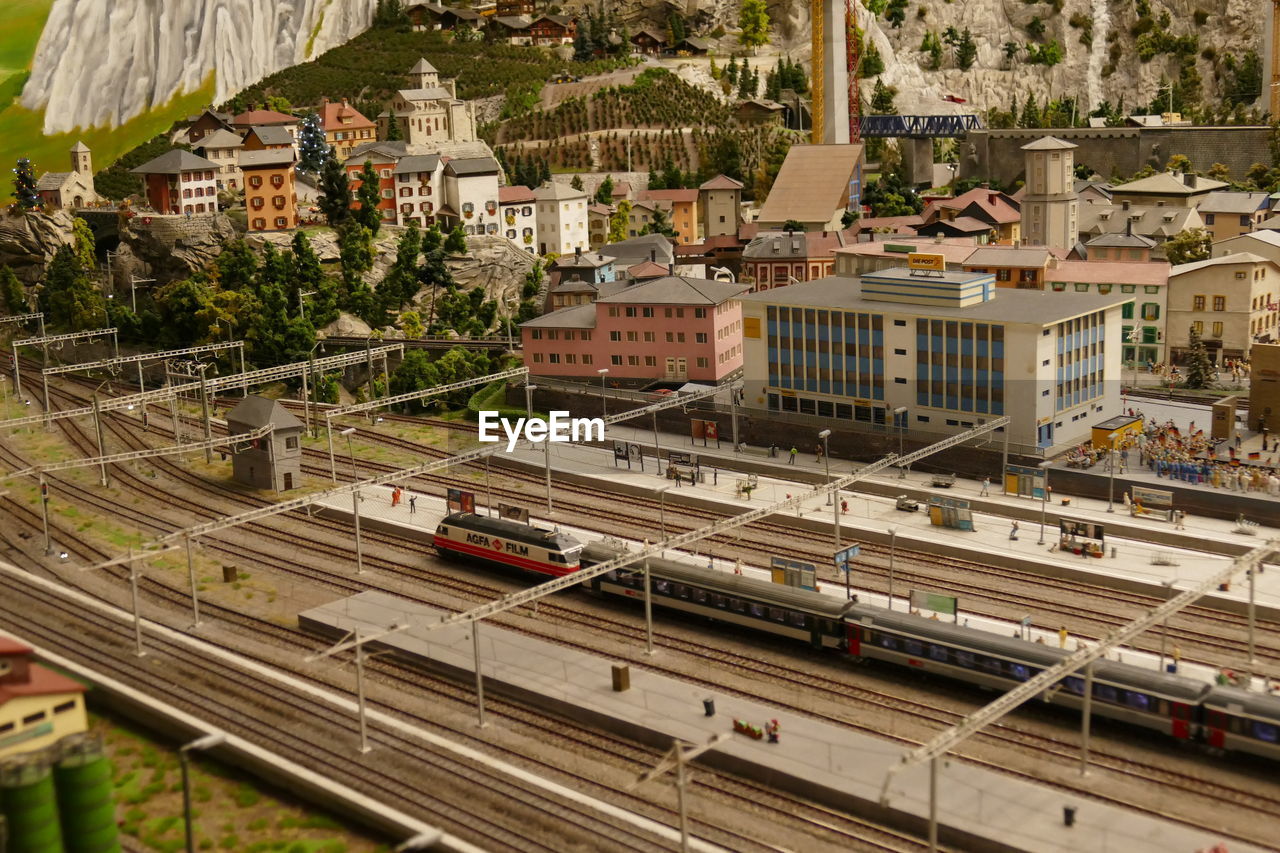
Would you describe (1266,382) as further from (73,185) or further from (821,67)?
(73,185)

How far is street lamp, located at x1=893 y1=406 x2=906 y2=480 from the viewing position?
7694 centimetres

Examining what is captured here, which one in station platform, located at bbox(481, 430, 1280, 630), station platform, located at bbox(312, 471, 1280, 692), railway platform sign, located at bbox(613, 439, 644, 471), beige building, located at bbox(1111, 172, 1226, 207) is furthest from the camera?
beige building, located at bbox(1111, 172, 1226, 207)

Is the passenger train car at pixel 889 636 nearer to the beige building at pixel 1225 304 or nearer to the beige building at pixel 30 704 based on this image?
the beige building at pixel 30 704

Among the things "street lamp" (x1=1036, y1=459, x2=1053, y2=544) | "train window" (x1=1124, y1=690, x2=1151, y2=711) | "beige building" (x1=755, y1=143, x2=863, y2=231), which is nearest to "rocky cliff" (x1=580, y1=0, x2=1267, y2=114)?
"beige building" (x1=755, y1=143, x2=863, y2=231)

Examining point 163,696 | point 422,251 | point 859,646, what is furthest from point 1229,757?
point 422,251

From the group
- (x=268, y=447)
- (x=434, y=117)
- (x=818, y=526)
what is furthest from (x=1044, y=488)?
(x=434, y=117)

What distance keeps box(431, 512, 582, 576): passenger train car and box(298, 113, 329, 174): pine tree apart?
6720 centimetres

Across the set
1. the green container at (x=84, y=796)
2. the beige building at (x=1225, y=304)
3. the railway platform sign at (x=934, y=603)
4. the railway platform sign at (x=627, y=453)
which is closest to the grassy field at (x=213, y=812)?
the green container at (x=84, y=796)

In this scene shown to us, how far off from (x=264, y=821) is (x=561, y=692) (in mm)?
12093

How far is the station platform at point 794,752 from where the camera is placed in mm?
42250

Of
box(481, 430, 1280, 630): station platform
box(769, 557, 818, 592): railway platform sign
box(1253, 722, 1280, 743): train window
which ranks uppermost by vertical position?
box(769, 557, 818, 592): railway platform sign

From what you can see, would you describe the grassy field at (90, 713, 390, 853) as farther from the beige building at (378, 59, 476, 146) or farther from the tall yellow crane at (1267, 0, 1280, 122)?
the tall yellow crane at (1267, 0, 1280, 122)

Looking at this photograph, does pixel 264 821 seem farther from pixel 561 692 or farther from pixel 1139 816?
pixel 1139 816

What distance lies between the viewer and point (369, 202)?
381ft
